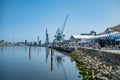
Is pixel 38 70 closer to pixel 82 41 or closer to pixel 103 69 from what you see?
pixel 103 69

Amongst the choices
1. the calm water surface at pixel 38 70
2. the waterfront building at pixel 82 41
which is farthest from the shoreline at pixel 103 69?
the waterfront building at pixel 82 41

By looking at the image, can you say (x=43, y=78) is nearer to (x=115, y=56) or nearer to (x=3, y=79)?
(x=3, y=79)

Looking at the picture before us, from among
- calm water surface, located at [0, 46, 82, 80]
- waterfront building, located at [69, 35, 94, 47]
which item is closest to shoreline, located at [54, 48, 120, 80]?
calm water surface, located at [0, 46, 82, 80]

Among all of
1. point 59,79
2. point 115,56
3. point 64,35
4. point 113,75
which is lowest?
point 59,79

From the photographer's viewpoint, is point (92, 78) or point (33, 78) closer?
point (92, 78)

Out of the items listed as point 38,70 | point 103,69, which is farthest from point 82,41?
point 103,69

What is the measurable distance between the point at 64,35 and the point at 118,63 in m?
121

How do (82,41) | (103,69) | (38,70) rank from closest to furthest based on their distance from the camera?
(103,69), (38,70), (82,41)

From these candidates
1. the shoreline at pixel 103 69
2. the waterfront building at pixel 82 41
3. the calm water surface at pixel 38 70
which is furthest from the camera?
the waterfront building at pixel 82 41

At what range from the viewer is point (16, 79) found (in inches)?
768

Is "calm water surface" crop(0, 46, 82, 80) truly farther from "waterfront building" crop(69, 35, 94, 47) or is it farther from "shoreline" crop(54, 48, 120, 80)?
"waterfront building" crop(69, 35, 94, 47)

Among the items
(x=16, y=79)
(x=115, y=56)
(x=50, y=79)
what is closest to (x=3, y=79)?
(x=16, y=79)

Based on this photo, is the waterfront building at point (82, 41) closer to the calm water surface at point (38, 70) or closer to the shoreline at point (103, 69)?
the calm water surface at point (38, 70)

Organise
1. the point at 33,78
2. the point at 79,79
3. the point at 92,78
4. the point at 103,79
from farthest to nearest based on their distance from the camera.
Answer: the point at 33,78
the point at 79,79
the point at 92,78
the point at 103,79
